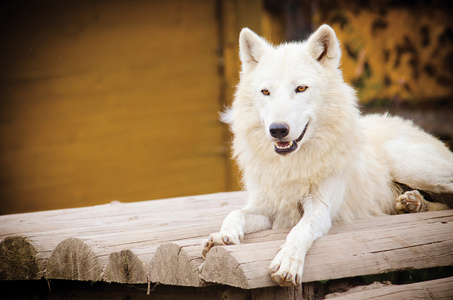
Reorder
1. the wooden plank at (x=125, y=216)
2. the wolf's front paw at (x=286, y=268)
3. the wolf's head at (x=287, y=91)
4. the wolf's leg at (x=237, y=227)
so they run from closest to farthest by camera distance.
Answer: the wolf's front paw at (x=286, y=268) → the wolf's leg at (x=237, y=227) → the wolf's head at (x=287, y=91) → the wooden plank at (x=125, y=216)

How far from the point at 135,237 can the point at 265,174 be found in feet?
2.94

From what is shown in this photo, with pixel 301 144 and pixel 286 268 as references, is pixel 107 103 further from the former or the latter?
pixel 286 268

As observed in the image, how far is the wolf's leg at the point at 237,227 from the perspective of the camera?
107 inches

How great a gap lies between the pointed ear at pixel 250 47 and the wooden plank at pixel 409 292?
1.59 m

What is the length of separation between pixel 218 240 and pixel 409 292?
0.98 metres

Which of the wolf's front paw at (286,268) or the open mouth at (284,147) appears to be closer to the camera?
the wolf's front paw at (286,268)

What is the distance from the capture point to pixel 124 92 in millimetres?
6723

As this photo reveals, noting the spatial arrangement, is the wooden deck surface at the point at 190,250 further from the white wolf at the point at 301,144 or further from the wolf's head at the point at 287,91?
the wolf's head at the point at 287,91

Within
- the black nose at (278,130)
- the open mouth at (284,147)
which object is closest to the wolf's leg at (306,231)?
the open mouth at (284,147)

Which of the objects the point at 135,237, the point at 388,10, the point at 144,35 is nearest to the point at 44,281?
the point at 135,237

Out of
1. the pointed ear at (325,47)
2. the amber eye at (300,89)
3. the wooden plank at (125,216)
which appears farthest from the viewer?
the wooden plank at (125,216)

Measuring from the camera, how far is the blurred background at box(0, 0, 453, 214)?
630cm

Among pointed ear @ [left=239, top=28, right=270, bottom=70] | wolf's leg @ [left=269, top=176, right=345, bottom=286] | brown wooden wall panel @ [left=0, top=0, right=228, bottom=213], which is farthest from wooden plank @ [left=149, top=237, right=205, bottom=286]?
brown wooden wall panel @ [left=0, top=0, right=228, bottom=213]

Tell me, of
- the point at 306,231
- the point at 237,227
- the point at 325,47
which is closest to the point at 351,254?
the point at 306,231
